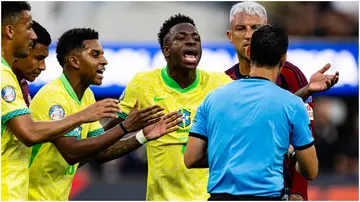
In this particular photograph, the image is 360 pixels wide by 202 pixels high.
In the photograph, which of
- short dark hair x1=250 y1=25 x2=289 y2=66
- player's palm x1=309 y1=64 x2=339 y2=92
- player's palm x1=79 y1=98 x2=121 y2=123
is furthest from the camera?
player's palm x1=309 y1=64 x2=339 y2=92

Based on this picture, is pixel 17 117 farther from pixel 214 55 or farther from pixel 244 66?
pixel 214 55

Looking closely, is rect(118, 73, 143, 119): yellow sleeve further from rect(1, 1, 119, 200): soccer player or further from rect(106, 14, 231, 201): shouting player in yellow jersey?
rect(1, 1, 119, 200): soccer player

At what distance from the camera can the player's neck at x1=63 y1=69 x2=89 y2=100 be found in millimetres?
8352

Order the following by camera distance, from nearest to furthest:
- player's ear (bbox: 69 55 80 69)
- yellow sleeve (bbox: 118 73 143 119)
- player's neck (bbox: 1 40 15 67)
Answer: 1. player's neck (bbox: 1 40 15 67)
2. player's ear (bbox: 69 55 80 69)
3. yellow sleeve (bbox: 118 73 143 119)

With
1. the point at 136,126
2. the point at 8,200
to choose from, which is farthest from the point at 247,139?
the point at 8,200

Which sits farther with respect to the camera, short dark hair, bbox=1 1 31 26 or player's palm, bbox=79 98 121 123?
short dark hair, bbox=1 1 31 26

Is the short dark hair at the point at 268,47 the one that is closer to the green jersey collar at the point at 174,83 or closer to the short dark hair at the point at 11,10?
the short dark hair at the point at 11,10

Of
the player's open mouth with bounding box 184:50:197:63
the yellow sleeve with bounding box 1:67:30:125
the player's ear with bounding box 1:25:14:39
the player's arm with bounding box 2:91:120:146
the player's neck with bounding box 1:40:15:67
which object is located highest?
the player's ear with bounding box 1:25:14:39

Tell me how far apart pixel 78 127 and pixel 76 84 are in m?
0.50

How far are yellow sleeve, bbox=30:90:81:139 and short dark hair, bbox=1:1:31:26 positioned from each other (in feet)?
2.94

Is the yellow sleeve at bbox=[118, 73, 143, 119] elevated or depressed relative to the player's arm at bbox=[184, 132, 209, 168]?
elevated

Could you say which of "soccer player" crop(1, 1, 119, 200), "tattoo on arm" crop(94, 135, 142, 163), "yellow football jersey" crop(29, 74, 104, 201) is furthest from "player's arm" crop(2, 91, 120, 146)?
"tattoo on arm" crop(94, 135, 142, 163)

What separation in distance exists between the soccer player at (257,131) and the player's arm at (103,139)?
1.00m

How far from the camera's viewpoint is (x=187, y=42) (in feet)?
28.0
